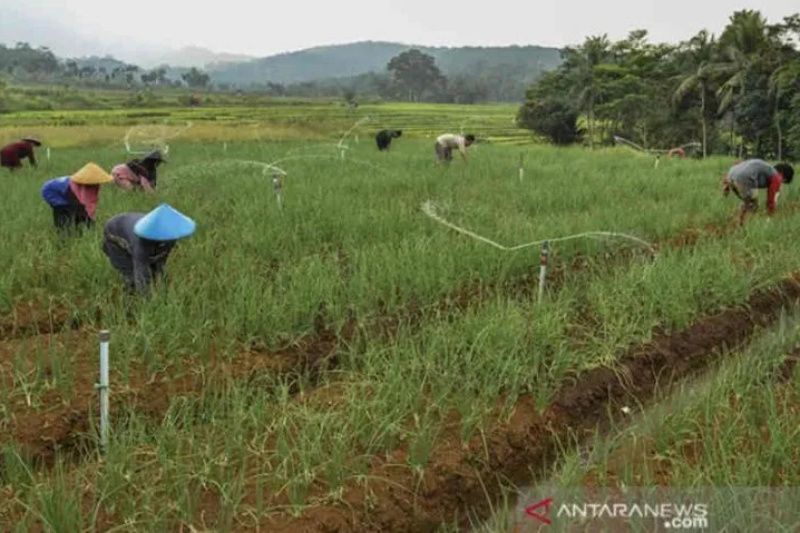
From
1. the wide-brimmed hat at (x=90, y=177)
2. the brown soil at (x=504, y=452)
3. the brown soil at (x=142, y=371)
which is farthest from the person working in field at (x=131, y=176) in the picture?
the brown soil at (x=504, y=452)

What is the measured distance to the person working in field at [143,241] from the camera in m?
3.78

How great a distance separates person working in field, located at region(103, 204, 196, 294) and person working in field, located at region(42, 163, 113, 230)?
4.09 feet

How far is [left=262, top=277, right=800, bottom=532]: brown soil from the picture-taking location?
109 inches

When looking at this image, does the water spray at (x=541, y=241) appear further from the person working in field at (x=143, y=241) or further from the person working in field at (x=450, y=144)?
the person working in field at (x=450, y=144)

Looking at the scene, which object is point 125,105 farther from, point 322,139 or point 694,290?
point 694,290

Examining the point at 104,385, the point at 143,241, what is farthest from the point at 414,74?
the point at 104,385

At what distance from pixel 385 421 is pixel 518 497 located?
743mm

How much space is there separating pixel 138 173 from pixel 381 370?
18.1 ft

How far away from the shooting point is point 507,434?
10.9 ft

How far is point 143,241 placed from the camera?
403 centimetres

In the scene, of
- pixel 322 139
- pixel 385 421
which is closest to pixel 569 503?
pixel 385 421

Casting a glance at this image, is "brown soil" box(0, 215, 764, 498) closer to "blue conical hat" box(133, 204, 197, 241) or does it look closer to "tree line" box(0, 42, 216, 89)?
"blue conical hat" box(133, 204, 197, 241)
